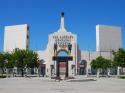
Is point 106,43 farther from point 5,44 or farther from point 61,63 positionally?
point 61,63

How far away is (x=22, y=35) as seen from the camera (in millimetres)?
152000

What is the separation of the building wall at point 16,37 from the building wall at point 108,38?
33.1m

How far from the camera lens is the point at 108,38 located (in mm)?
152750

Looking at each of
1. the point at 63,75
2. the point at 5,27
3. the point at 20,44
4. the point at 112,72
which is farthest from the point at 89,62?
the point at 63,75

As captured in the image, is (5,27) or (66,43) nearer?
(66,43)

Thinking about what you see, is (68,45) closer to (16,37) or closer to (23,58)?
(23,58)

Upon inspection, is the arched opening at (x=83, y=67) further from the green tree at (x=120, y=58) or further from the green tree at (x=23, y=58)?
the green tree at (x=120, y=58)

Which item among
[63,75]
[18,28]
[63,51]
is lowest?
[63,75]

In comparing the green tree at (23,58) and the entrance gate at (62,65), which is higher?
the green tree at (23,58)

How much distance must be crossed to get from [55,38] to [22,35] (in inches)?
944

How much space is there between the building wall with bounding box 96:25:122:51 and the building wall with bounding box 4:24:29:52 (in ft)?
109

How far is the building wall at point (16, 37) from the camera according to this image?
151125 millimetres

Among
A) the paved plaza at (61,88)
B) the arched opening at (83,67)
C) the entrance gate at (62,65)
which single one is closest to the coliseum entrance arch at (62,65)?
the entrance gate at (62,65)

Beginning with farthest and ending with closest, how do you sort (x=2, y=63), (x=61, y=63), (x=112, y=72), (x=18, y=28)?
(x=18, y=28) < (x=112, y=72) < (x=2, y=63) < (x=61, y=63)
